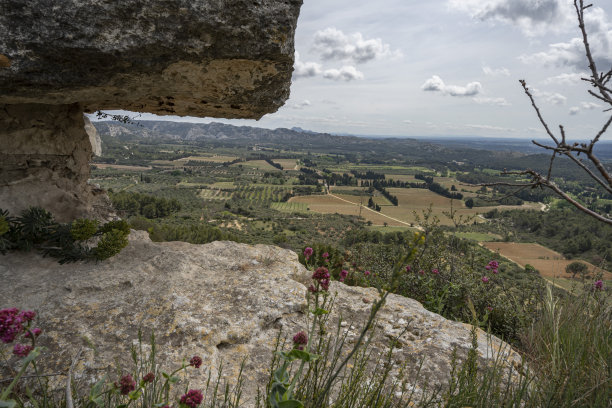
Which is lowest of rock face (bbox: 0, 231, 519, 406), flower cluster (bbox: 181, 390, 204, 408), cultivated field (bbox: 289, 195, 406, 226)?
cultivated field (bbox: 289, 195, 406, 226)

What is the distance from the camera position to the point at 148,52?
3930 mm

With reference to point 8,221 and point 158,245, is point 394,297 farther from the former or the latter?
point 8,221

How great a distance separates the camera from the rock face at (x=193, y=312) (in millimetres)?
3590

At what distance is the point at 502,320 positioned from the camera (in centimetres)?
549

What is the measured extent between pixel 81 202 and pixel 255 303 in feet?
14.5

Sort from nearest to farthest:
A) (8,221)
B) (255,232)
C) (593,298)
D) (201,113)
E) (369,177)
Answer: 1. (593,298)
2. (8,221)
3. (201,113)
4. (255,232)
5. (369,177)

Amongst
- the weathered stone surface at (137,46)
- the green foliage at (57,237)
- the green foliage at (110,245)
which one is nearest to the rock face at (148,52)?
the weathered stone surface at (137,46)

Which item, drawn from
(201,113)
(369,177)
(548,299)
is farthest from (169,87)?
(369,177)

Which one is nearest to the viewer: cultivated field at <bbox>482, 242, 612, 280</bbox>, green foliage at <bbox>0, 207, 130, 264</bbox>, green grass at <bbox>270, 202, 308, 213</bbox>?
green foliage at <bbox>0, 207, 130, 264</bbox>

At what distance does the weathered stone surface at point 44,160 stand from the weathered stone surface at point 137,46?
5.30 ft

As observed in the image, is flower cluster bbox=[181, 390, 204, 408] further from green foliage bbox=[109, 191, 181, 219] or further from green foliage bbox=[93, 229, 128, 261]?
green foliage bbox=[109, 191, 181, 219]

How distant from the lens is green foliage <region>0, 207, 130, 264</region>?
5324 mm

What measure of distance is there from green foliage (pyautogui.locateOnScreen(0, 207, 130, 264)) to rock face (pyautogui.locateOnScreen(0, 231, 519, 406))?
7.0 inches

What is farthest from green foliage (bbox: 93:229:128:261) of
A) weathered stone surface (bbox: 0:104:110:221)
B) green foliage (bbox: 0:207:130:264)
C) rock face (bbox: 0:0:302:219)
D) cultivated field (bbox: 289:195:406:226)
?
cultivated field (bbox: 289:195:406:226)
